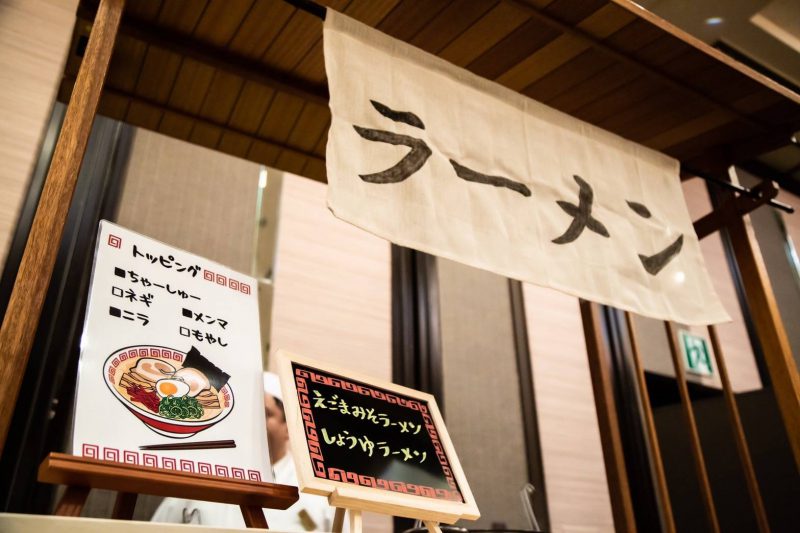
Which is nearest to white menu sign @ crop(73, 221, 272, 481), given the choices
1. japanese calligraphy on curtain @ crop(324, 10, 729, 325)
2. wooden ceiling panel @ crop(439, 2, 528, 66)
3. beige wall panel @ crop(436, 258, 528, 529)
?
japanese calligraphy on curtain @ crop(324, 10, 729, 325)

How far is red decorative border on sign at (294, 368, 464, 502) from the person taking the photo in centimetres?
162

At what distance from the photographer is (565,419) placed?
4.54 metres

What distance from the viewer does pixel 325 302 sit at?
3.83 metres

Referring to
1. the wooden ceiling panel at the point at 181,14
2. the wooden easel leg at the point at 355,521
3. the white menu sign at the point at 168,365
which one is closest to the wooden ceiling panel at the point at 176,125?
Answer: the wooden ceiling panel at the point at 181,14

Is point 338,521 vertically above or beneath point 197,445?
beneath

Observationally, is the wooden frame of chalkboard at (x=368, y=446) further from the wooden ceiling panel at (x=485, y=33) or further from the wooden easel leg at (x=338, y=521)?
the wooden ceiling panel at (x=485, y=33)

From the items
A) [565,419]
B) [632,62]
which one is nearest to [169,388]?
[632,62]

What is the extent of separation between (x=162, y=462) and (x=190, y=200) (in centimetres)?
233

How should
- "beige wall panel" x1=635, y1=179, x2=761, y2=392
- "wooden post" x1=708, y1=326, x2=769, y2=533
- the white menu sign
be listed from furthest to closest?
"beige wall panel" x1=635, y1=179, x2=761, y2=392
"wooden post" x1=708, y1=326, x2=769, y2=533
the white menu sign

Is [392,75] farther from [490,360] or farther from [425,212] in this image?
[490,360]

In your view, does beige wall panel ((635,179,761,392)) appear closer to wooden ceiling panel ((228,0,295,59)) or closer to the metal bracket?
the metal bracket

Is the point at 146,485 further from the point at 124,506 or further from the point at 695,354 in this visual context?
the point at 695,354

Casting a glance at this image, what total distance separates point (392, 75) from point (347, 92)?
260 mm

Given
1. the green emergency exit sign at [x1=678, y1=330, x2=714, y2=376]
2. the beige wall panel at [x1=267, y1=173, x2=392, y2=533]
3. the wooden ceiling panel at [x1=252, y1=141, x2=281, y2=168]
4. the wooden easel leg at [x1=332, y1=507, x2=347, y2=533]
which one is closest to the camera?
the wooden easel leg at [x1=332, y1=507, x2=347, y2=533]
